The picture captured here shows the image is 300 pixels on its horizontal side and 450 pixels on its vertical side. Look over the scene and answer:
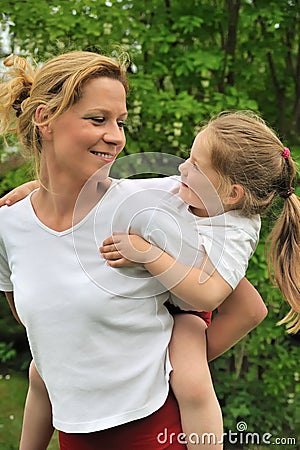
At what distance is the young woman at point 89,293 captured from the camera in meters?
1.79

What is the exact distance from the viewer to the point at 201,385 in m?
1.82

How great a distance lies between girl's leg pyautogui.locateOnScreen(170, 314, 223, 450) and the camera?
5.97 ft

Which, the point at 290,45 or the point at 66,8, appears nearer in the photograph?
the point at 66,8

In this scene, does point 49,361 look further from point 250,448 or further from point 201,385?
point 250,448

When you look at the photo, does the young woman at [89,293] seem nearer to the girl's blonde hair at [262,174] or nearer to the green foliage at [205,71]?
the girl's blonde hair at [262,174]

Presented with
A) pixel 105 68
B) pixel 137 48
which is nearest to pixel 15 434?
pixel 137 48

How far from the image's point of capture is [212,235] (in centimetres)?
179

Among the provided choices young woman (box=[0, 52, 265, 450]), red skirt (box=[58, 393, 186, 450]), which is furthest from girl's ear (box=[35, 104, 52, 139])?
red skirt (box=[58, 393, 186, 450])

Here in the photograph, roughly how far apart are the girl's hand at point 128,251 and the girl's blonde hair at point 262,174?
261 millimetres

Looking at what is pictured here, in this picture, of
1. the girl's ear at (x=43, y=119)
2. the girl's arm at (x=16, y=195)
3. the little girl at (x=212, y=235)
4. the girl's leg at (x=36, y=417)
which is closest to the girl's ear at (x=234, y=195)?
the little girl at (x=212, y=235)

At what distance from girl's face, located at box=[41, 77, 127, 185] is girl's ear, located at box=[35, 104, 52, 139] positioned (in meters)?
0.03

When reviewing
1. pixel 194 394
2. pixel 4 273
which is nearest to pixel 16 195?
pixel 4 273

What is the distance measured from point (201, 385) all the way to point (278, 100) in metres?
3.68

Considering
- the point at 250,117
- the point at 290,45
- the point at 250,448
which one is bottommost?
the point at 250,448
